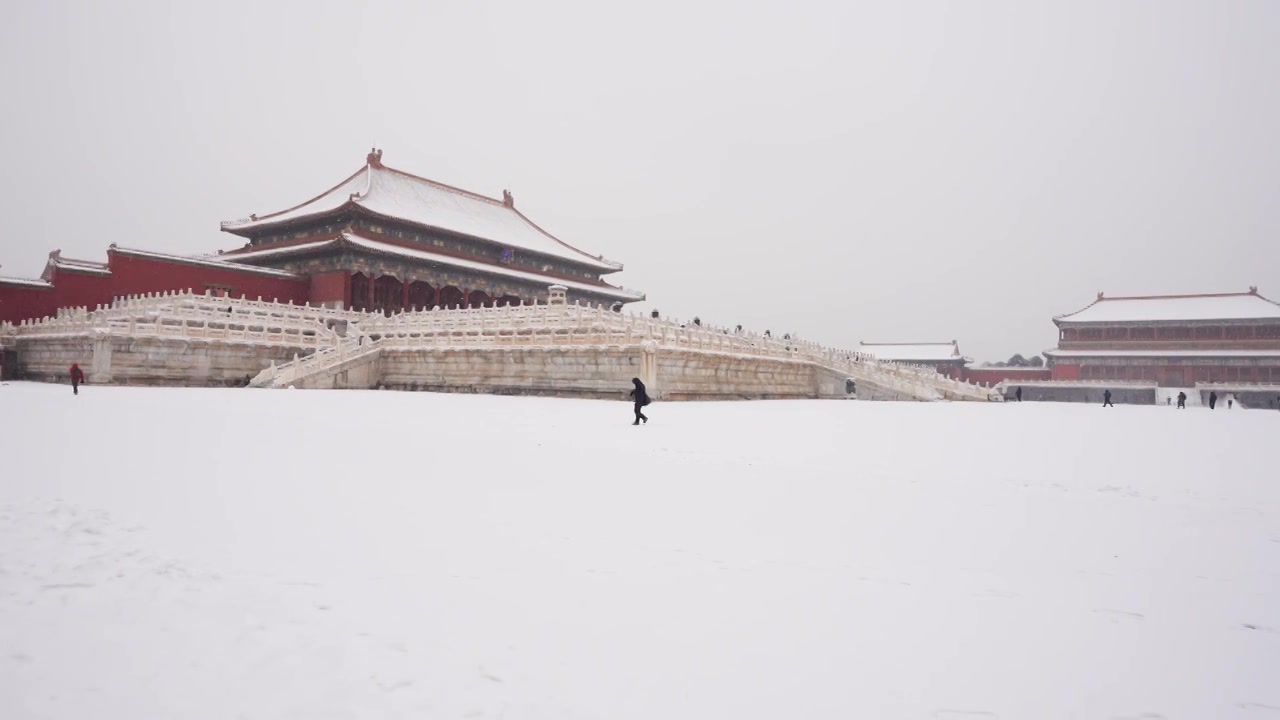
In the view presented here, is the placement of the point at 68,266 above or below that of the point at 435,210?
below

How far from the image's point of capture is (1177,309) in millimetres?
48969

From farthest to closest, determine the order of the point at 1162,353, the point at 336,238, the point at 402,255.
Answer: the point at 1162,353, the point at 402,255, the point at 336,238

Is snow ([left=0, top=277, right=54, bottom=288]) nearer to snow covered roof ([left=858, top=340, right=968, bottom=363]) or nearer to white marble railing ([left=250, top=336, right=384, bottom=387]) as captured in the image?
white marble railing ([left=250, top=336, right=384, bottom=387])

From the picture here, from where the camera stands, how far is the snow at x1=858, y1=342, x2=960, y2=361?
63.7m

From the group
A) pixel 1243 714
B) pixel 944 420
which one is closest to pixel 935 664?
pixel 1243 714

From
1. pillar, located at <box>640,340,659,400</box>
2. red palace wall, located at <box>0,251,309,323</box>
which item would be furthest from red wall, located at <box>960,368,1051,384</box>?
red palace wall, located at <box>0,251,309,323</box>

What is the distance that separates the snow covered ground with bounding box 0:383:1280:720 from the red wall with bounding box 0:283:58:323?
23666 mm

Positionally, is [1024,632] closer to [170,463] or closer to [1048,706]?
[1048,706]

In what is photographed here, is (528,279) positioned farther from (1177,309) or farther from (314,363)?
(1177,309)

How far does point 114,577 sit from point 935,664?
4453 mm

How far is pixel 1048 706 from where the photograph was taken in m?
2.96

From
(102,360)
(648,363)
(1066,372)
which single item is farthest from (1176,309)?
(102,360)

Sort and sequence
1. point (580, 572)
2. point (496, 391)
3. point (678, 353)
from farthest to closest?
point (496, 391) < point (678, 353) < point (580, 572)

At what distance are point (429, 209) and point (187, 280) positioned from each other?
14.8m
